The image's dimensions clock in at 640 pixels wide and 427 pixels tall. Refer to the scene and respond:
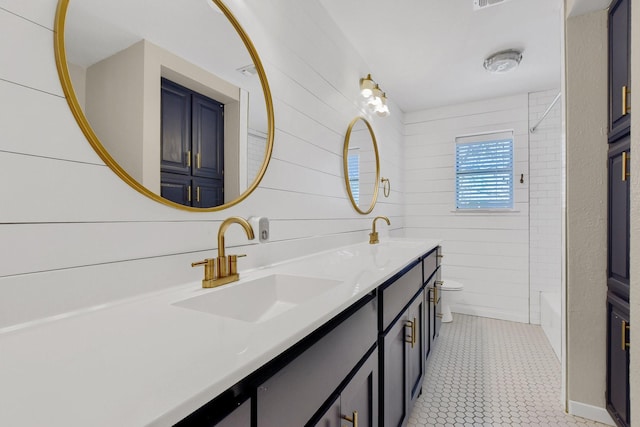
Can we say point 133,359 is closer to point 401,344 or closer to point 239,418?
point 239,418

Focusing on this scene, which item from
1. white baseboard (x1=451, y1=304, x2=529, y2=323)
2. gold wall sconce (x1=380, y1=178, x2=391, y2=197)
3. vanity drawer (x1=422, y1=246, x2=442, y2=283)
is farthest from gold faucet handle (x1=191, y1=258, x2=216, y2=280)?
white baseboard (x1=451, y1=304, x2=529, y2=323)

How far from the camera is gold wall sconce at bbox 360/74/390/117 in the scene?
246 centimetres

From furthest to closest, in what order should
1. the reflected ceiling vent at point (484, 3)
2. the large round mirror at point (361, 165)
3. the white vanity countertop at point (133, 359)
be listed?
the large round mirror at point (361, 165) → the reflected ceiling vent at point (484, 3) → the white vanity countertop at point (133, 359)

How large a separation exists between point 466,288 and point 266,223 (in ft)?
10.1

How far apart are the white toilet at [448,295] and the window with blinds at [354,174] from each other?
157cm

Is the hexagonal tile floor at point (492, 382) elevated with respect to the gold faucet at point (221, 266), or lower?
lower

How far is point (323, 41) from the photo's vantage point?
197 cm

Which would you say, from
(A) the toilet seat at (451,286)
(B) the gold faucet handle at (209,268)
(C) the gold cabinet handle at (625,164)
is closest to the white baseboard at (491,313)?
(A) the toilet seat at (451,286)

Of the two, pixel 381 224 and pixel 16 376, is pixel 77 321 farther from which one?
pixel 381 224

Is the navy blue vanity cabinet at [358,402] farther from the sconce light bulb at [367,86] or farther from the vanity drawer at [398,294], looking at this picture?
the sconce light bulb at [367,86]

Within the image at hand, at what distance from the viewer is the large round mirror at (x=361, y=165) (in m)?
2.28

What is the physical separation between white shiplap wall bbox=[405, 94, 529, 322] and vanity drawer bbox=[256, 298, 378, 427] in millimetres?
2971

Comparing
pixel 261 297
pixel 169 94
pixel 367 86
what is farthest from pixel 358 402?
pixel 367 86

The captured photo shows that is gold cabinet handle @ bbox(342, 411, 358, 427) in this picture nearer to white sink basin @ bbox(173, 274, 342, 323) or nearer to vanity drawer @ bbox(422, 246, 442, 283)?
white sink basin @ bbox(173, 274, 342, 323)
